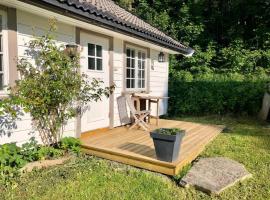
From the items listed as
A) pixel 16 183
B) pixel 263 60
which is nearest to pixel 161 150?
pixel 16 183

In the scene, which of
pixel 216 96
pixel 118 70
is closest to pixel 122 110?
pixel 118 70

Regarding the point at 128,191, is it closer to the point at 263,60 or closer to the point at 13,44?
the point at 13,44

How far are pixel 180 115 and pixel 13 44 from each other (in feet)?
23.1

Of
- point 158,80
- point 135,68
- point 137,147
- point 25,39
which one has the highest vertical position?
point 25,39

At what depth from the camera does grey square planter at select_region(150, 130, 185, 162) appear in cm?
378

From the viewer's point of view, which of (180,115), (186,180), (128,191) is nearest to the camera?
(128,191)

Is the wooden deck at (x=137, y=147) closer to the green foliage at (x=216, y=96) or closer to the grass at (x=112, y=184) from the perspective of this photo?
the grass at (x=112, y=184)

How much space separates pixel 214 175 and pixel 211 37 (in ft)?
41.8

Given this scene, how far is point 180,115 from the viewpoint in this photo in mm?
9781

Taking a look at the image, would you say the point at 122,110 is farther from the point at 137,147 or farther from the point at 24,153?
the point at 24,153

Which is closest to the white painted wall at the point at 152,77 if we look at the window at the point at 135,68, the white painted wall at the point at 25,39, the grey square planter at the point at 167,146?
Answer: the window at the point at 135,68

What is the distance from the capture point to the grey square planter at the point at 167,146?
3.78m

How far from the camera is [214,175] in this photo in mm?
3686

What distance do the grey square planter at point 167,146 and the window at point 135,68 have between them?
3.30 meters
